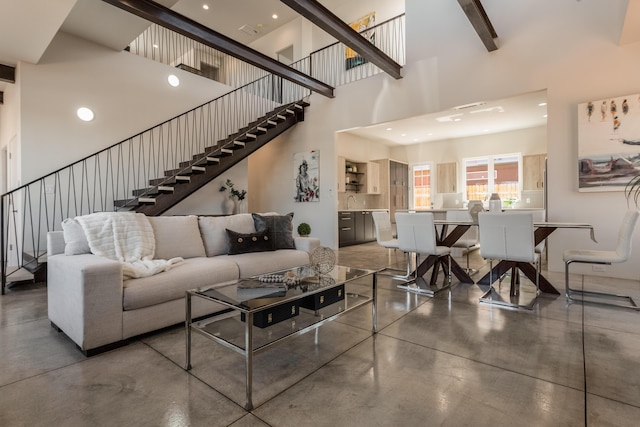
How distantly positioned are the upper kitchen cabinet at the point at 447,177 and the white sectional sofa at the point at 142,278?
7.13m

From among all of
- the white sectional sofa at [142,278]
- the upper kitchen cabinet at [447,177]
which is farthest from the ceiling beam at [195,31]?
the upper kitchen cabinet at [447,177]

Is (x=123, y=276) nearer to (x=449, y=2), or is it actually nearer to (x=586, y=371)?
(x=586, y=371)

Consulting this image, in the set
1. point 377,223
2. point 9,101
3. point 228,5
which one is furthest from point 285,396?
point 228,5

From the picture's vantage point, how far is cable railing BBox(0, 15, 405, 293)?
192 inches

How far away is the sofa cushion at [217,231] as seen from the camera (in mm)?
3439

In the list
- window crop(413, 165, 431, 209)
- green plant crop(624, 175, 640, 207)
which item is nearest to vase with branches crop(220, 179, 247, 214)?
window crop(413, 165, 431, 209)

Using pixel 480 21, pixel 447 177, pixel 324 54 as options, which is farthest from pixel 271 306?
pixel 447 177

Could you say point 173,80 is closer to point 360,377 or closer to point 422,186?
point 360,377

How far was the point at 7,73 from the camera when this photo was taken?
4914mm

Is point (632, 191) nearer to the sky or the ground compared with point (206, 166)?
nearer to the ground

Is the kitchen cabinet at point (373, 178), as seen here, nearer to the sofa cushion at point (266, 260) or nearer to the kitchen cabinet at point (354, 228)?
the kitchen cabinet at point (354, 228)

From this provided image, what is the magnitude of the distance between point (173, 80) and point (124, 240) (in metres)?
5.04

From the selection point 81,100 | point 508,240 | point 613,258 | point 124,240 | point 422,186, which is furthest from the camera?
point 422,186

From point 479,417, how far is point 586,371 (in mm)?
904
